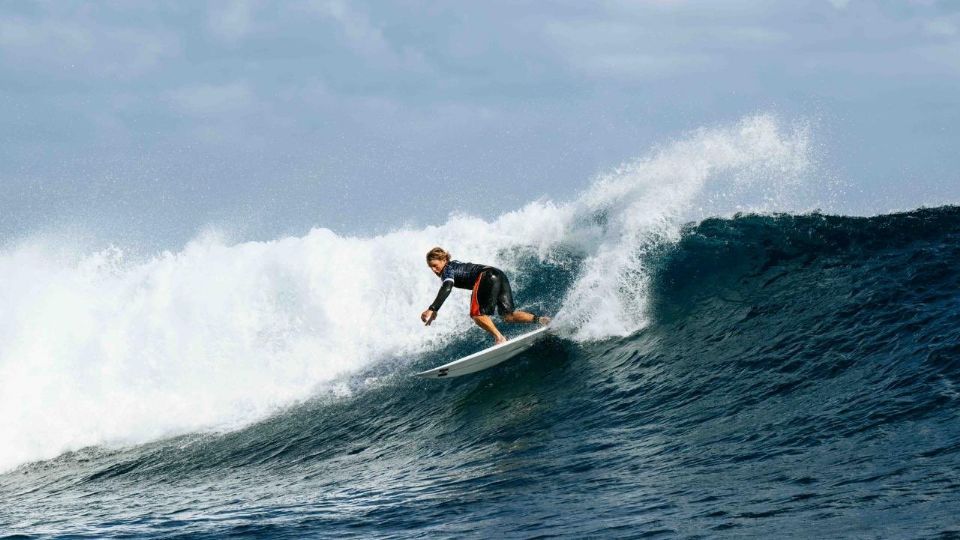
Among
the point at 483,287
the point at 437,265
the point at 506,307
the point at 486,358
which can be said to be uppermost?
the point at 437,265

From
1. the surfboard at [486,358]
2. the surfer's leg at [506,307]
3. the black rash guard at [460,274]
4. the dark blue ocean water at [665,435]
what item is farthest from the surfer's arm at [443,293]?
the dark blue ocean water at [665,435]

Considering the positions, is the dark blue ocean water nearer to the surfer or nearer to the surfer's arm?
the surfer

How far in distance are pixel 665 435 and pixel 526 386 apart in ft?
9.16

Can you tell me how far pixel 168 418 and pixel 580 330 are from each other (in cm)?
657

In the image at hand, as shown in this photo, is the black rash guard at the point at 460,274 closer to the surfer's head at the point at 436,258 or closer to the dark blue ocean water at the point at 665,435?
the surfer's head at the point at 436,258

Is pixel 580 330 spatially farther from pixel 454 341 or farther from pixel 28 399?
pixel 28 399

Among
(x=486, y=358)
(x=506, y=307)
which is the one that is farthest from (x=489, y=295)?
(x=486, y=358)

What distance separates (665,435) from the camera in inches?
291

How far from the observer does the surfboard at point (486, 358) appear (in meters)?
10.4

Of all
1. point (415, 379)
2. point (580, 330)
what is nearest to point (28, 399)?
point (415, 379)

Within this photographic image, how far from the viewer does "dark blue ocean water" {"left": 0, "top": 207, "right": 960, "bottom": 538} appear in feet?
18.0

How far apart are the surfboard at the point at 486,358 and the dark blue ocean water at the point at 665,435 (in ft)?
0.53

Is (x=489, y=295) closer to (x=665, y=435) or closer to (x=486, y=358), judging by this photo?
(x=486, y=358)

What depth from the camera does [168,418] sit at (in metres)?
12.6
